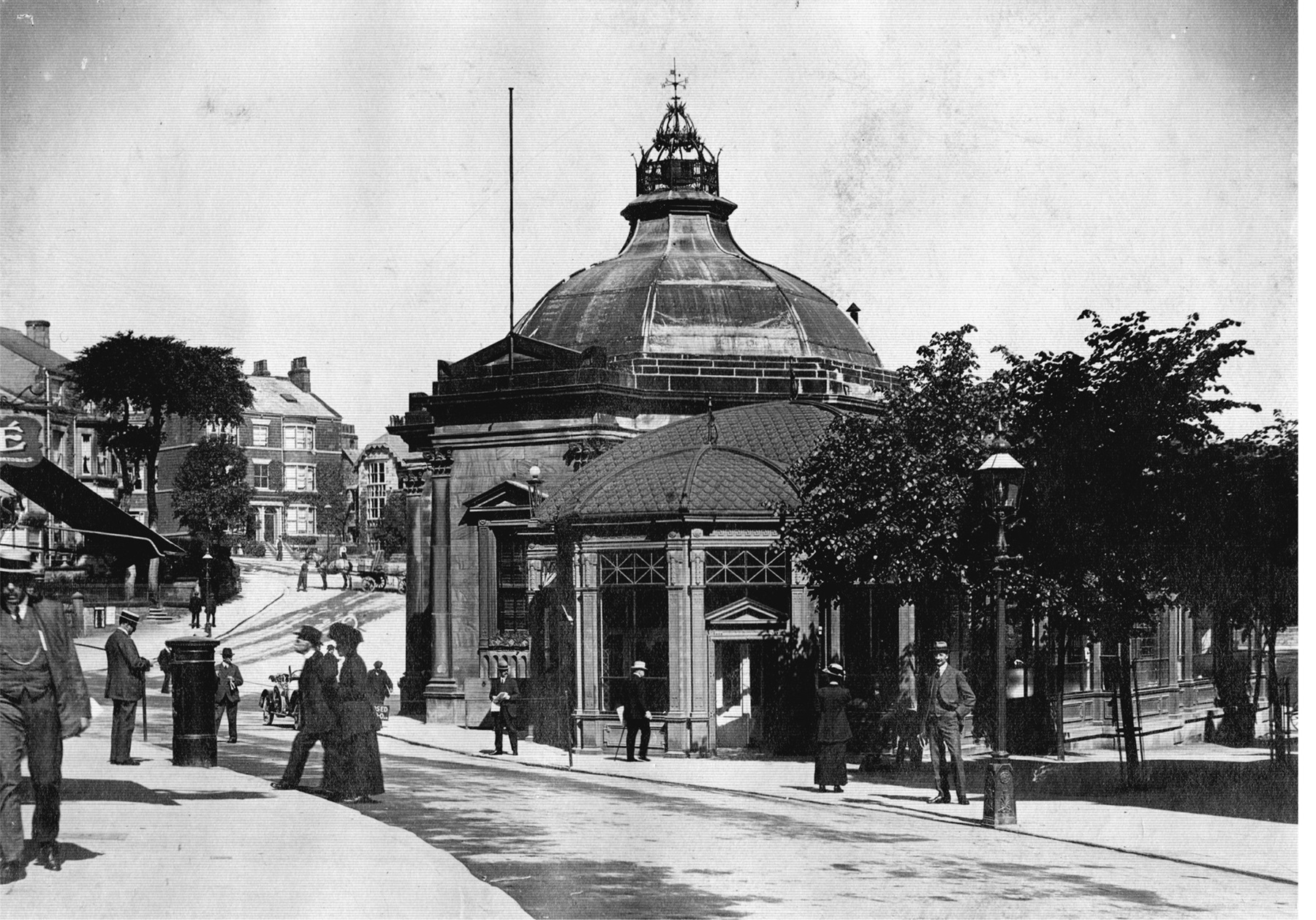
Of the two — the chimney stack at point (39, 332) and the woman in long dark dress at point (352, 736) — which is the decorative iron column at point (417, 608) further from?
the woman in long dark dress at point (352, 736)

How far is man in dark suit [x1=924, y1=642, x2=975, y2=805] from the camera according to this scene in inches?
841

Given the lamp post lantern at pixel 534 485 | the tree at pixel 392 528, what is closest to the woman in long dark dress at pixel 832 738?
the lamp post lantern at pixel 534 485

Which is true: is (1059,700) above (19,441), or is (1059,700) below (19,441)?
below

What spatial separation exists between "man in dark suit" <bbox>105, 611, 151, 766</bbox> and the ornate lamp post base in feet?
31.9

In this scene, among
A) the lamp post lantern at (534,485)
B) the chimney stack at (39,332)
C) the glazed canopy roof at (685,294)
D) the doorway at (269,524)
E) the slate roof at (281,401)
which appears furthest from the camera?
the doorway at (269,524)

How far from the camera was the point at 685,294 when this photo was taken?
1874 inches

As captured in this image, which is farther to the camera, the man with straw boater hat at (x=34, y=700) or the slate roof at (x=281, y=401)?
the slate roof at (x=281, y=401)

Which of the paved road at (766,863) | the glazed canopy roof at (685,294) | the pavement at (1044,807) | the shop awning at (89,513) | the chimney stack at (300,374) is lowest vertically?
the pavement at (1044,807)

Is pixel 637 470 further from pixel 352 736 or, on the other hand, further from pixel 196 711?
pixel 352 736

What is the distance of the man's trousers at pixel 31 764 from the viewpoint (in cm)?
1179

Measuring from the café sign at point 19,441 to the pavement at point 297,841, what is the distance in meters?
3.18

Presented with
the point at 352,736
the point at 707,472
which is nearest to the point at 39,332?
the point at 352,736

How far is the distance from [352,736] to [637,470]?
14.4m

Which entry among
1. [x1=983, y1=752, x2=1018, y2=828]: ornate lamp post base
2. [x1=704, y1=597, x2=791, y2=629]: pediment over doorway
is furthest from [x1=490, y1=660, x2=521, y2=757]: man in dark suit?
[x1=983, y1=752, x2=1018, y2=828]: ornate lamp post base
